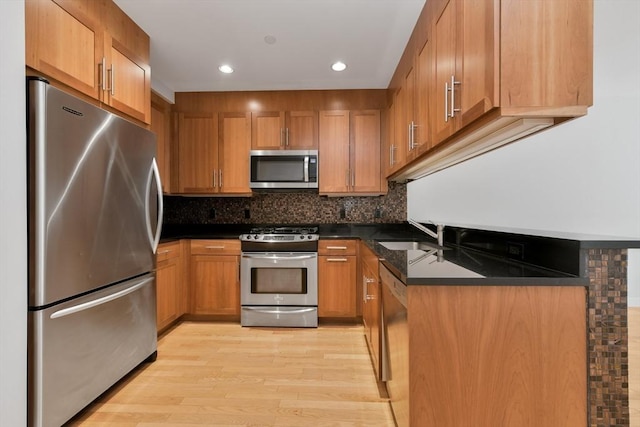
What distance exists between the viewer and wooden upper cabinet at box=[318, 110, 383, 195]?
369cm

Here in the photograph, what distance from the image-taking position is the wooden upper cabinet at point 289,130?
12.1 feet

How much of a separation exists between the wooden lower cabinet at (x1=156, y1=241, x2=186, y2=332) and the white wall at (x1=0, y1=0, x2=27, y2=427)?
56.2 inches

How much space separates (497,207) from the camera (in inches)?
114

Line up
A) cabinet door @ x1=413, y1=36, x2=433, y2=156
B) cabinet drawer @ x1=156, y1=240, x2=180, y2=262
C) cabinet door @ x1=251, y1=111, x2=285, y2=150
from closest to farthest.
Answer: cabinet door @ x1=413, y1=36, x2=433, y2=156 < cabinet drawer @ x1=156, y1=240, x2=180, y2=262 < cabinet door @ x1=251, y1=111, x2=285, y2=150

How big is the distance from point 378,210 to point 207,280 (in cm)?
204

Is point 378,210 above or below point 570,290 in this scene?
above

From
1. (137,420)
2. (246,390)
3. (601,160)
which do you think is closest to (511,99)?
(246,390)

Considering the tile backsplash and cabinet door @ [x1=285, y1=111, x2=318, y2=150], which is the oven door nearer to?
the tile backsplash

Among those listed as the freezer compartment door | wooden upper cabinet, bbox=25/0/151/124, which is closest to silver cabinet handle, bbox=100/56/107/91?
wooden upper cabinet, bbox=25/0/151/124

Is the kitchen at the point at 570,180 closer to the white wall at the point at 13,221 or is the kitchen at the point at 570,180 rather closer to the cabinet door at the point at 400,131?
the cabinet door at the point at 400,131

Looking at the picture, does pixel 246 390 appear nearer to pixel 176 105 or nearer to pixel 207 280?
pixel 207 280

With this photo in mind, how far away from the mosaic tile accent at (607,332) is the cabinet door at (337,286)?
2312 millimetres

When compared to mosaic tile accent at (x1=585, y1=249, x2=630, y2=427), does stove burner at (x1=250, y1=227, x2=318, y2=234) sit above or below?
above

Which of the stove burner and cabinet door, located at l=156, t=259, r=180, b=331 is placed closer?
cabinet door, located at l=156, t=259, r=180, b=331
